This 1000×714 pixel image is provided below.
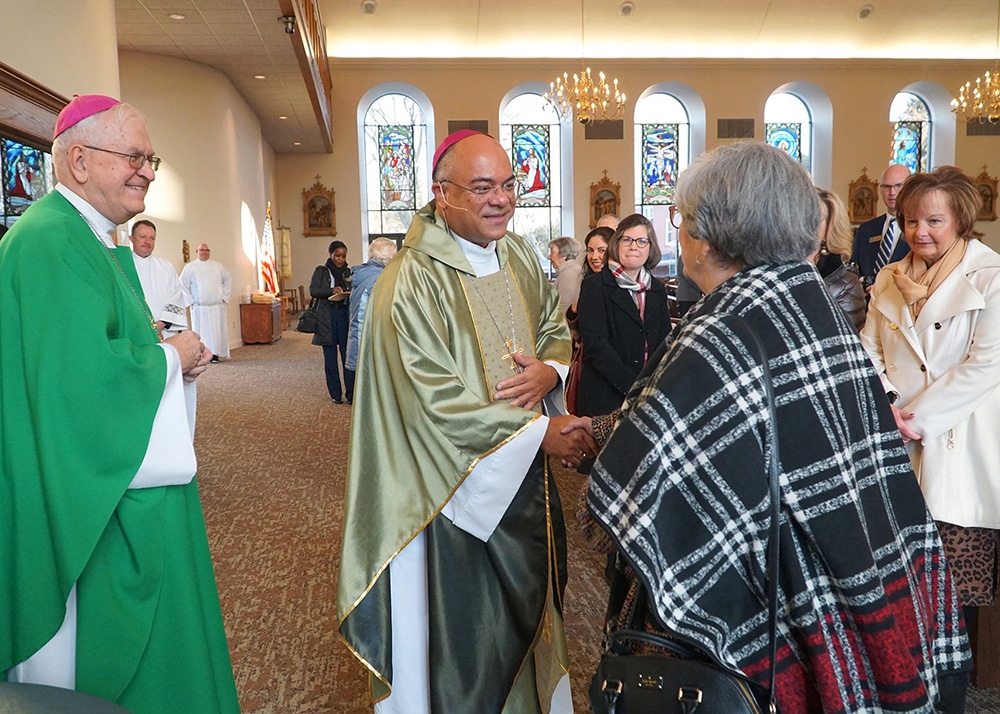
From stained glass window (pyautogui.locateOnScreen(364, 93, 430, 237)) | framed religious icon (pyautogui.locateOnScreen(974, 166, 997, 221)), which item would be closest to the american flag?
stained glass window (pyautogui.locateOnScreen(364, 93, 430, 237))

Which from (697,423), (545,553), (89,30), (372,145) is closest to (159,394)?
(545,553)

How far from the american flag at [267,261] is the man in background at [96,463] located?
15.2 metres

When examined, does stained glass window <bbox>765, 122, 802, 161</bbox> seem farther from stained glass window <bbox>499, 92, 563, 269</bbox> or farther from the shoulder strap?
Result: the shoulder strap

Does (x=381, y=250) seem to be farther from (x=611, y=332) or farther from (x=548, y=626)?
(x=548, y=626)

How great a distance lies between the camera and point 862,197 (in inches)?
806

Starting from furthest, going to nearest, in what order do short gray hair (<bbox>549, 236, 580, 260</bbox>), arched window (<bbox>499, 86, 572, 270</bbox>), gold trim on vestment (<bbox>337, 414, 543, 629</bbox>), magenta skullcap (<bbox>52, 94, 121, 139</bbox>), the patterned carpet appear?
1. arched window (<bbox>499, 86, 572, 270</bbox>)
2. short gray hair (<bbox>549, 236, 580, 260</bbox>)
3. the patterned carpet
4. gold trim on vestment (<bbox>337, 414, 543, 629</bbox>)
5. magenta skullcap (<bbox>52, 94, 121, 139</bbox>)

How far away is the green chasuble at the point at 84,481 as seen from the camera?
1952mm

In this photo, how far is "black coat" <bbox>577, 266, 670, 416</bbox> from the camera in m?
4.37

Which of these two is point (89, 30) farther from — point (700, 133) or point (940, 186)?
point (700, 133)

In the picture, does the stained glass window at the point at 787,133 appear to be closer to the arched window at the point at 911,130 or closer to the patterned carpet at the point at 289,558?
the arched window at the point at 911,130

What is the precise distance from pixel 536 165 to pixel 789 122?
6.23 meters

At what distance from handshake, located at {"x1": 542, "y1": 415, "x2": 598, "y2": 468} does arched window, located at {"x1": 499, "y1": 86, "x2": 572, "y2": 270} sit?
1873cm

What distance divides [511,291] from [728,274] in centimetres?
105

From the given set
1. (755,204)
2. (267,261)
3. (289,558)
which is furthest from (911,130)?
(755,204)
